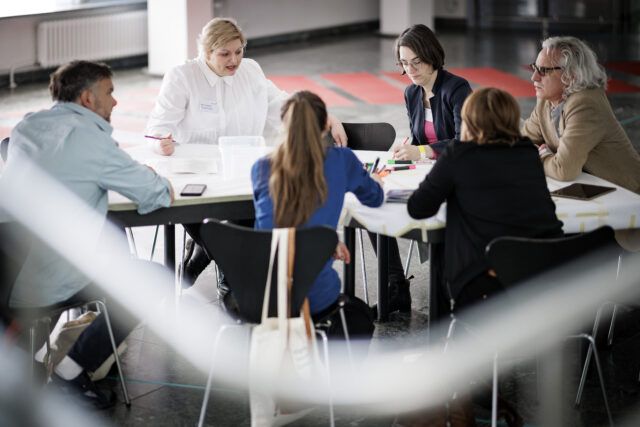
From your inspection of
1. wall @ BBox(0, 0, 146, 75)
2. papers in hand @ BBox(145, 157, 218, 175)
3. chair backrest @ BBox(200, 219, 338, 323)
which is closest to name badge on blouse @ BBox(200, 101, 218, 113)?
papers in hand @ BBox(145, 157, 218, 175)

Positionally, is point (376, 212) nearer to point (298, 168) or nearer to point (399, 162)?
point (298, 168)

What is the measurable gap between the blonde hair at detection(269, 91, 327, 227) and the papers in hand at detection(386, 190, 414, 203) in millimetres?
574

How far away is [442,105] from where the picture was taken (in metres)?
4.77

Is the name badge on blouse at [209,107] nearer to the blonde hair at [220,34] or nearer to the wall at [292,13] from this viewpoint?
the blonde hair at [220,34]

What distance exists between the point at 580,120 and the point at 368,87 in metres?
6.90

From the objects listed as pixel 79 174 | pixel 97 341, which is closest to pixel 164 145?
pixel 79 174

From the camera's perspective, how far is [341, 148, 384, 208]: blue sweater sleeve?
3631 mm

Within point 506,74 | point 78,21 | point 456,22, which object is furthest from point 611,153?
point 456,22

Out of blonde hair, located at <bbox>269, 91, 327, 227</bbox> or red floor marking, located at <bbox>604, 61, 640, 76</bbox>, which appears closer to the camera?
blonde hair, located at <bbox>269, 91, 327, 227</bbox>

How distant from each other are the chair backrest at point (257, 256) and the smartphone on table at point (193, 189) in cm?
67

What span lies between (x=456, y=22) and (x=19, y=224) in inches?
551

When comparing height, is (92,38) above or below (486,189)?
above

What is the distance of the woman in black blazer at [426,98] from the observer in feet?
15.4

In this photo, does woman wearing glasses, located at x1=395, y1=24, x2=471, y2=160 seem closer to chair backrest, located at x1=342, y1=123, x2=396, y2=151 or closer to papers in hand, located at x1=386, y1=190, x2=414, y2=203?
chair backrest, located at x1=342, y1=123, x2=396, y2=151
